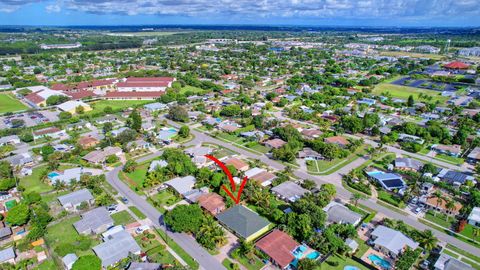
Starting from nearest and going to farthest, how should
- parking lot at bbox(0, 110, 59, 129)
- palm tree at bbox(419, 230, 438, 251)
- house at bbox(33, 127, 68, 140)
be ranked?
1. palm tree at bbox(419, 230, 438, 251)
2. house at bbox(33, 127, 68, 140)
3. parking lot at bbox(0, 110, 59, 129)

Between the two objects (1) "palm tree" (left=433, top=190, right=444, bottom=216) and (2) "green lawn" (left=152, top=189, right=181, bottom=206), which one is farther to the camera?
(2) "green lawn" (left=152, top=189, right=181, bottom=206)

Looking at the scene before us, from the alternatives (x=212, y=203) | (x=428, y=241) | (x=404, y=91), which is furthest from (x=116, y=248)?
(x=404, y=91)

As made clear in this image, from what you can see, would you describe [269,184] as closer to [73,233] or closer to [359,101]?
[73,233]

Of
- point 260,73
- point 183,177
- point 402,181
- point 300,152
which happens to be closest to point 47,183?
point 183,177

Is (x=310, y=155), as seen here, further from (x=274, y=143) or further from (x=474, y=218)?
(x=474, y=218)

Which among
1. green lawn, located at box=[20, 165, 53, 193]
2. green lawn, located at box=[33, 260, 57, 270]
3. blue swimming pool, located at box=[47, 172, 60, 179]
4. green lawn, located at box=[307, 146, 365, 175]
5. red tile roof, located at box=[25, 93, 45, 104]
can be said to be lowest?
green lawn, located at box=[33, 260, 57, 270]

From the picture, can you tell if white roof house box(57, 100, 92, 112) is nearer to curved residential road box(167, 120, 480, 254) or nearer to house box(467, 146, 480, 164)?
curved residential road box(167, 120, 480, 254)

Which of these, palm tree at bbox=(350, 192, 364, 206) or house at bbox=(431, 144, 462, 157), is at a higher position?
house at bbox=(431, 144, 462, 157)

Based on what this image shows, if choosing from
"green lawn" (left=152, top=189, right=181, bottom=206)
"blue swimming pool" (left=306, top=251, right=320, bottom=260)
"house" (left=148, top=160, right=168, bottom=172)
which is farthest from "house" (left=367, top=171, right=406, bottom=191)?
"house" (left=148, top=160, right=168, bottom=172)
